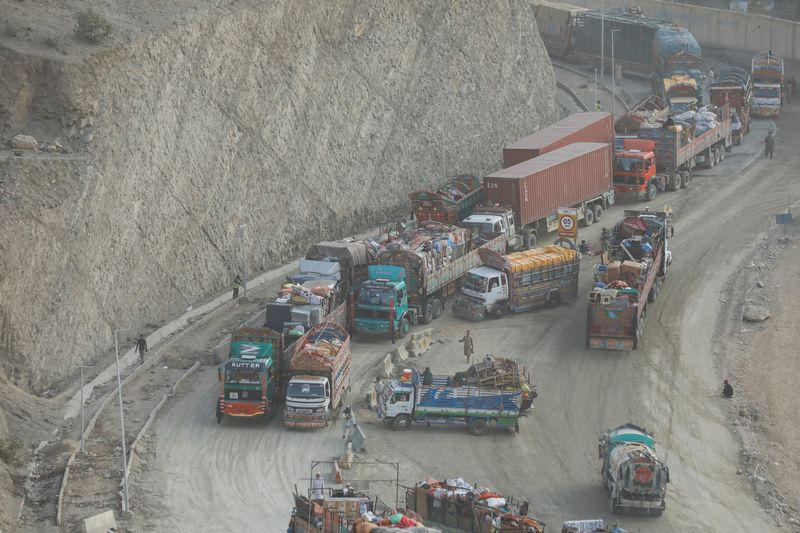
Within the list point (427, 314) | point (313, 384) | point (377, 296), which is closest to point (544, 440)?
point (313, 384)

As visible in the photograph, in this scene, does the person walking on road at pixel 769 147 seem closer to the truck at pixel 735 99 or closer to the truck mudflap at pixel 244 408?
the truck at pixel 735 99

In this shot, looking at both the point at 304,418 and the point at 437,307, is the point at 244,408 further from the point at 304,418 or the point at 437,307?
the point at 437,307

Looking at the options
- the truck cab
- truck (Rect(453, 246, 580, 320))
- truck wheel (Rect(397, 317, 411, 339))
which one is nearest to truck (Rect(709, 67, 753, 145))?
truck (Rect(453, 246, 580, 320))

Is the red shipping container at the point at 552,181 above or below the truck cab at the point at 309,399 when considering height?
above

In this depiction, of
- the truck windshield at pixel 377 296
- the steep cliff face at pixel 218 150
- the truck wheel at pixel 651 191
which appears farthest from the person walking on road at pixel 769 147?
the truck windshield at pixel 377 296

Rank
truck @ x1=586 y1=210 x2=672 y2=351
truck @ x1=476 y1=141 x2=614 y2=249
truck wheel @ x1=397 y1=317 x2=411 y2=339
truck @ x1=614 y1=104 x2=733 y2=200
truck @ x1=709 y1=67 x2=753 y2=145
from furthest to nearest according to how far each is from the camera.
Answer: truck @ x1=709 y1=67 x2=753 y2=145, truck @ x1=614 y1=104 x2=733 y2=200, truck @ x1=476 y1=141 x2=614 y2=249, truck wheel @ x1=397 y1=317 x2=411 y2=339, truck @ x1=586 y1=210 x2=672 y2=351

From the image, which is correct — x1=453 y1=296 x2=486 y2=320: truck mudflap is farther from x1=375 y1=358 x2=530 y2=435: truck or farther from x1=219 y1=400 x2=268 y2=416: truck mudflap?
x1=219 y1=400 x2=268 y2=416: truck mudflap

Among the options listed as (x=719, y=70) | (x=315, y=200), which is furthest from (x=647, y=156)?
(x=719, y=70)
